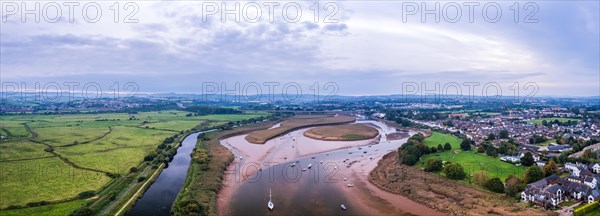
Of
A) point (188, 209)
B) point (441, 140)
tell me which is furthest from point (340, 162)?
point (188, 209)

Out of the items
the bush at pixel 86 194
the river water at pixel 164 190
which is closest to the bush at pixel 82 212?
the river water at pixel 164 190

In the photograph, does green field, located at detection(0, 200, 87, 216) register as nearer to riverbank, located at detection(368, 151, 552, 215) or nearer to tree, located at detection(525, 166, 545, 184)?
riverbank, located at detection(368, 151, 552, 215)

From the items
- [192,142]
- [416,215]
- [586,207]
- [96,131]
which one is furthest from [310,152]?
[96,131]

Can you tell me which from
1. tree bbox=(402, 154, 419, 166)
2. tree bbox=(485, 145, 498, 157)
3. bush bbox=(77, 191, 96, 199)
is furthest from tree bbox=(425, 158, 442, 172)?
bush bbox=(77, 191, 96, 199)

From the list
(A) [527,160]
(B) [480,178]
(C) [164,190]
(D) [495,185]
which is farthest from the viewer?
(A) [527,160]

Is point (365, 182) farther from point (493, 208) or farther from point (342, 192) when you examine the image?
point (493, 208)

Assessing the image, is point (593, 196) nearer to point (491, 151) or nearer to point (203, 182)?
point (491, 151)
